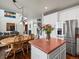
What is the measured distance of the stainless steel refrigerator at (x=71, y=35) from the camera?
174 inches

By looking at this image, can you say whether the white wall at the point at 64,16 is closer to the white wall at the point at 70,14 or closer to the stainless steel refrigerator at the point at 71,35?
the white wall at the point at 70,14

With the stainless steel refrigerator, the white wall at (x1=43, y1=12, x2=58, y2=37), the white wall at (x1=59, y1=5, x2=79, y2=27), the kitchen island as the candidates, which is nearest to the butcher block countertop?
the kitchen island

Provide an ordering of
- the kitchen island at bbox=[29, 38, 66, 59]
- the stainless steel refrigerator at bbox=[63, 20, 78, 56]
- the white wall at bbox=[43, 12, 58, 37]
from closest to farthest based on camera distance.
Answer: the kitchen island at bbox=[29, 38, 66, 59], the stainless steel refrigerator at bbox=[63, 20, 78, 56], the white wall at bbox=[43, 12, 58, 37]

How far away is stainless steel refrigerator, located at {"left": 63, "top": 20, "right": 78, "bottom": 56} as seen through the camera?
4426 millimetres

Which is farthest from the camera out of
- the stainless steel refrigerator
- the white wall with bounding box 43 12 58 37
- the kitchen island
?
the white wall with bounding box 43 12 58 37

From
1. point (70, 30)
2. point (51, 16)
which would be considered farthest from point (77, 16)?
point (51, 16)

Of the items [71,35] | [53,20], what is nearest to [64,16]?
[53,20]

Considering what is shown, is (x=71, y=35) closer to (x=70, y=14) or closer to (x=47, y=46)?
(x=70, y=14)

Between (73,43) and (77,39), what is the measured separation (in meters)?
0.27

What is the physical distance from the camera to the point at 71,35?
4.53 meters

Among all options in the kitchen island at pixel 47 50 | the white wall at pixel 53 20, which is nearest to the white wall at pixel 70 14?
the white wall at pixel 53 20

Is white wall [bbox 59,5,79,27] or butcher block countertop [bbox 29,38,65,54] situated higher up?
white wall [bbox 59,5,79,27]

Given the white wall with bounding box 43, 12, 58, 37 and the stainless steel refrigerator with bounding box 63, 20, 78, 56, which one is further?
the white wall with bounding box 43, 12, 58, 37

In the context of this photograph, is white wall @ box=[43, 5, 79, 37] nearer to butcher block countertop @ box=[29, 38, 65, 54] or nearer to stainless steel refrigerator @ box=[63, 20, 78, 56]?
stainless steel refrigerator @ box=[63, 20, 78, 56]
